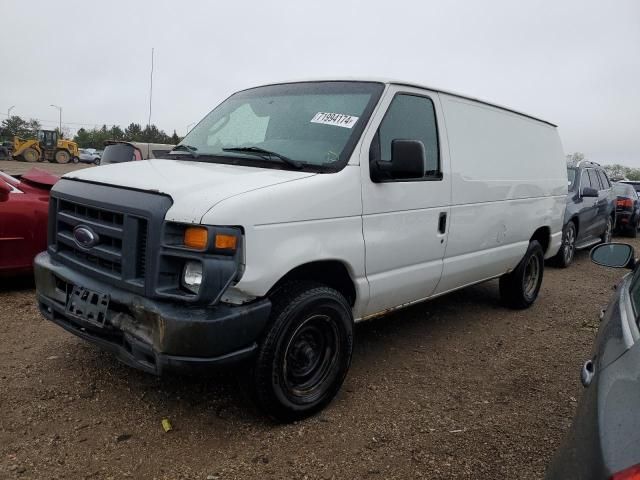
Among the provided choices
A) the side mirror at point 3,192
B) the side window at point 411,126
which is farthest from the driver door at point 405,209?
the side mirror at point 3,192

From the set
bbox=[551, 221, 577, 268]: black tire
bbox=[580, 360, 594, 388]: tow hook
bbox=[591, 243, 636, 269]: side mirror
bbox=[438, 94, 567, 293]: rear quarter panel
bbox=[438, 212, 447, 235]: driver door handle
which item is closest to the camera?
bbox=[580, 360, 594, 388]: tow hook

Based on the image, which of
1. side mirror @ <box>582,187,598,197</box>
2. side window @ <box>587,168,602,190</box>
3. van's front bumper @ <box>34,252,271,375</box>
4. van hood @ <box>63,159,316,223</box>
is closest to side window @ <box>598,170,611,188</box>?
side window @ <box>587,168,602,190</box>

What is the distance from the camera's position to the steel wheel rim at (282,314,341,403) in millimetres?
3072

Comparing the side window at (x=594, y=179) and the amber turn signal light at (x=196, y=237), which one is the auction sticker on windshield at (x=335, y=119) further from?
the side window at (x=594, y=179)

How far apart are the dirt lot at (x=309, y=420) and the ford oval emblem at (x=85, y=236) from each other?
41.0 inches

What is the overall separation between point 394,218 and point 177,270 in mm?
1567

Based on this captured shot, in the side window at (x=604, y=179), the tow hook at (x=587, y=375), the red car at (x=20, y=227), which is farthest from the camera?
the side window at (x=604, y=179)

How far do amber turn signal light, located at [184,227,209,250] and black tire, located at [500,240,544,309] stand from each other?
402cm

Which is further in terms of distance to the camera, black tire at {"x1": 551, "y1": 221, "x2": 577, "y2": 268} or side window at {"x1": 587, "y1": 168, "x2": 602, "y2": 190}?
side window at {"x1": 587, "y1": 168, "x2": 602, "y2": 190}

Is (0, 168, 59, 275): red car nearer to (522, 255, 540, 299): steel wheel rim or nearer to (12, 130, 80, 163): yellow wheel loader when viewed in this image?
(522, 255, 540, 299): steel wheel rim

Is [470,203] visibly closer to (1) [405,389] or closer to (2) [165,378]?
(1) [405,389]

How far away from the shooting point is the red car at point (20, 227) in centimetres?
516

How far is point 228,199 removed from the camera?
103 inches

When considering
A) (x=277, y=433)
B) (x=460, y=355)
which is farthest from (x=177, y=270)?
(x=460, y=355)
